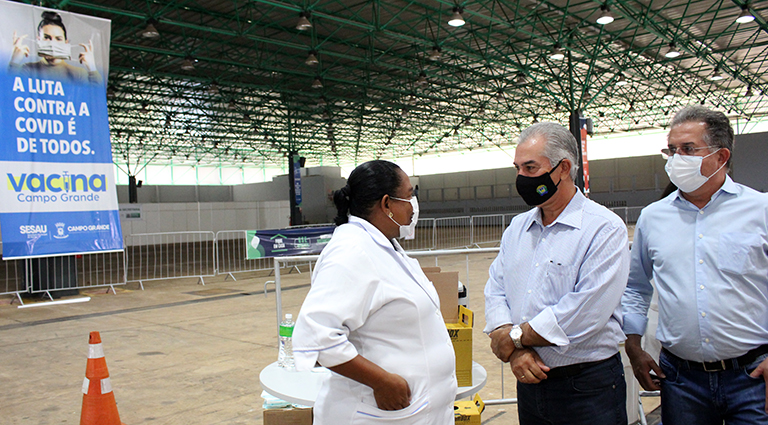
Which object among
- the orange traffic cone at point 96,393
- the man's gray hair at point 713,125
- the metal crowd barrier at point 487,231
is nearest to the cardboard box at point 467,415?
the man's gray hair at point 713,125

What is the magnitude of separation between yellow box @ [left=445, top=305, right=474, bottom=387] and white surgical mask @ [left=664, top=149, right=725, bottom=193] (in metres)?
1.59

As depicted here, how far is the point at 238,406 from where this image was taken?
4984mm

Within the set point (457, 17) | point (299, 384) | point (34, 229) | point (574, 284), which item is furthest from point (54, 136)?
point (457, 17)

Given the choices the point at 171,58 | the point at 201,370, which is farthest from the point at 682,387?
the point at 171,58

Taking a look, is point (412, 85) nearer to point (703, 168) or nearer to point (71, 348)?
point (71, 348)

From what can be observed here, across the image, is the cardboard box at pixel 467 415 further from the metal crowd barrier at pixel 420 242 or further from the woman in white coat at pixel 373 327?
the metal crowd barrier at pixel 420 242

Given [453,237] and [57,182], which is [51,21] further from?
[453,237]

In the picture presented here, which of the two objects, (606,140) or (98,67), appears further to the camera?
(606,140)

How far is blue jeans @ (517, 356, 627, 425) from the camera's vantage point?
2.19 meters

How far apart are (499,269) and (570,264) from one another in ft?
1.51

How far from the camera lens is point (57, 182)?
9.13 meters

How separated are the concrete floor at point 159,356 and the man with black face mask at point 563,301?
94.2 inches

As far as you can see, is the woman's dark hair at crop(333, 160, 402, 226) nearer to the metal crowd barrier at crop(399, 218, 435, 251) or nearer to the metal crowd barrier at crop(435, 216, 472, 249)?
the metal crowd barrier at crop(399, 218, 435, 251)

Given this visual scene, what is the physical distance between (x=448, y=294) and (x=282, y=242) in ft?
32.9
